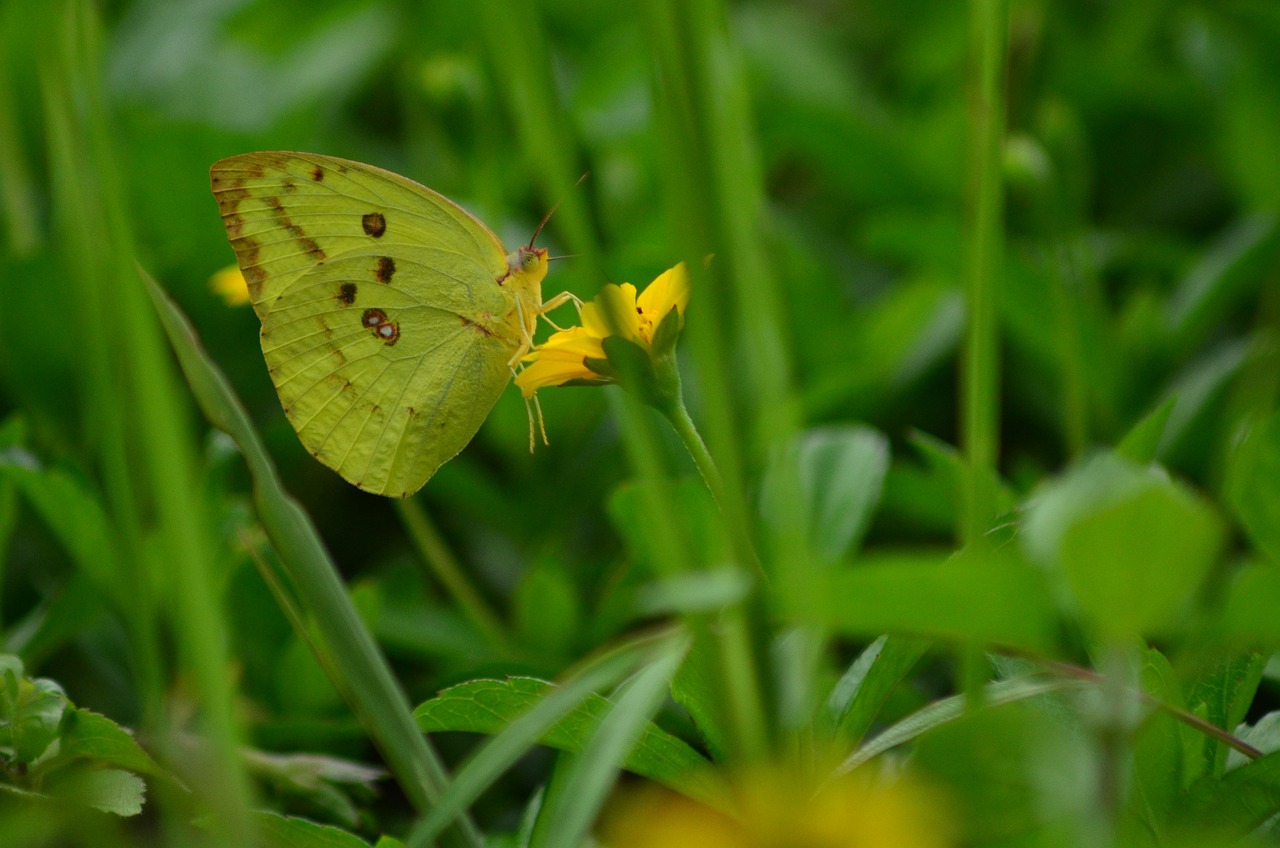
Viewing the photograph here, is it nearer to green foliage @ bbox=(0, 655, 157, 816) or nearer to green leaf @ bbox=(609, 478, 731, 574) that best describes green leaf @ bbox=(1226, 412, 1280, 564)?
green leaf @ bbox=(609, 478, 731, 574)

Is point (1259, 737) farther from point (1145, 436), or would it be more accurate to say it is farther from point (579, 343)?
point (579, 343)

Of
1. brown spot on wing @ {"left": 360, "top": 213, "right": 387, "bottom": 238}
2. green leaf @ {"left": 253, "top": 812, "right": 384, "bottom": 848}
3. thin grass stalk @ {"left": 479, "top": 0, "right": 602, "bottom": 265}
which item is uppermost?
thin grass stalk @ {"left": 479, "top": 0, "right": 602, "bottom": 265}

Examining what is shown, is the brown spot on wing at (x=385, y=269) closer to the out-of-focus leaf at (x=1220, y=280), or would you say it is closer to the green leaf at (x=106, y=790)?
the green leaf at (x=106, y=790)

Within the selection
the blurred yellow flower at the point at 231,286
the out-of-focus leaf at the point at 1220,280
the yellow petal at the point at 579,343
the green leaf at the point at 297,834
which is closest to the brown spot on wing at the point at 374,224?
the blurred yellow flower at the point at 231,286

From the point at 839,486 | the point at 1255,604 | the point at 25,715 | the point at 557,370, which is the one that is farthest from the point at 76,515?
the point at 1255,604

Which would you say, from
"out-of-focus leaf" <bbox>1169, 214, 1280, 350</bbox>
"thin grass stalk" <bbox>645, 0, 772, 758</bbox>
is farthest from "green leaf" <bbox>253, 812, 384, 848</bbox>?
"out-of-focus leaf" <bbox>1169, 214, 1280, 350</bbox>

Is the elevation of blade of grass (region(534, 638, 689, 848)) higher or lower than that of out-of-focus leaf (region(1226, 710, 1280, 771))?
higher
